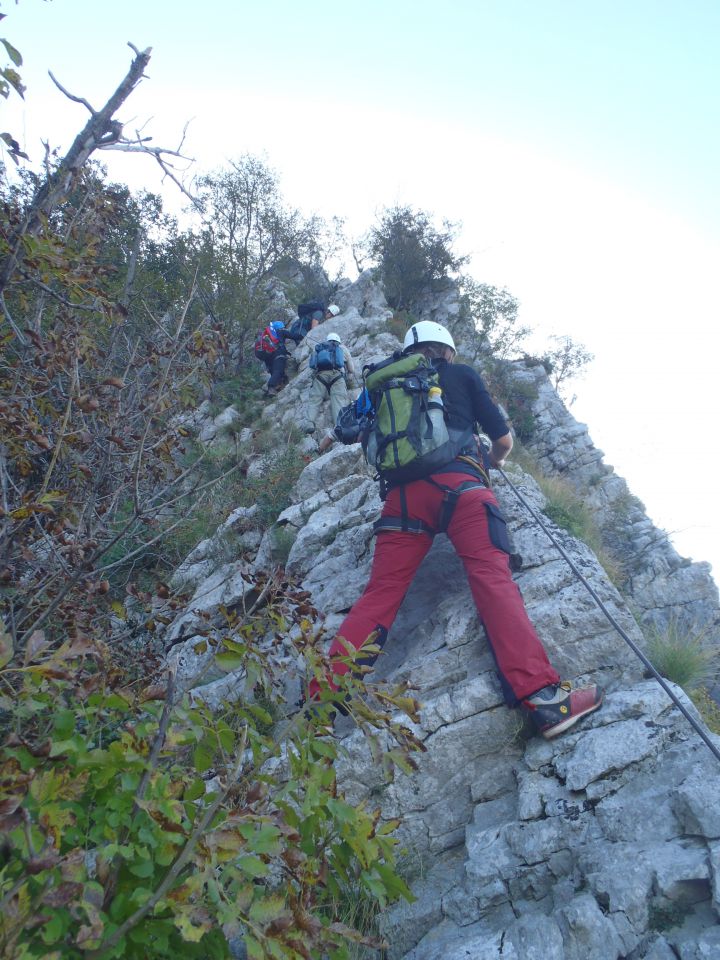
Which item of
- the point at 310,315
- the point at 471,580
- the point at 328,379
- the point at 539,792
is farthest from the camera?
the point at 310,315

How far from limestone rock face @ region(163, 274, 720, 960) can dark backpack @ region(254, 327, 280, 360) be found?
8673 millimetres

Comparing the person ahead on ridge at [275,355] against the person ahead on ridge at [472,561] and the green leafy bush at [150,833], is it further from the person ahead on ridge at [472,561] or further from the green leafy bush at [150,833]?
the green leafy bush at [150,833]

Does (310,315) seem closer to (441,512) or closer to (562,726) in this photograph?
(441,512)

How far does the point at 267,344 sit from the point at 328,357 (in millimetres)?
2736

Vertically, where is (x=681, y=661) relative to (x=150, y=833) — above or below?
above

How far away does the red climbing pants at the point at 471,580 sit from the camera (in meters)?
4.11

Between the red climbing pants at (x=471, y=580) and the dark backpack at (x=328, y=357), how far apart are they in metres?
7.21

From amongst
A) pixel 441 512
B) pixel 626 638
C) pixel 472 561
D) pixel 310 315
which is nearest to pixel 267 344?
pixel 310 315

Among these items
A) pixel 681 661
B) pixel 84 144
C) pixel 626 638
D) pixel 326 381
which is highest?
pixel 326 381

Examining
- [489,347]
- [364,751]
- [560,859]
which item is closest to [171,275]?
[489,347]

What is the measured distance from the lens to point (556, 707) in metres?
4.03

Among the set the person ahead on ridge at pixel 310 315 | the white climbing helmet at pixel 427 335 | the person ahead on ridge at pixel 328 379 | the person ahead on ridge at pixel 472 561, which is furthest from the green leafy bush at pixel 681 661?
the person ahead on ridge at pixel 310 315

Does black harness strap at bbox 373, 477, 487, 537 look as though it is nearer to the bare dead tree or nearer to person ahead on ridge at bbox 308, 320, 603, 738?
person ahead on ridge at bbox 308, 320, 603, 738

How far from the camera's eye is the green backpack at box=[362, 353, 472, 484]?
487cm
